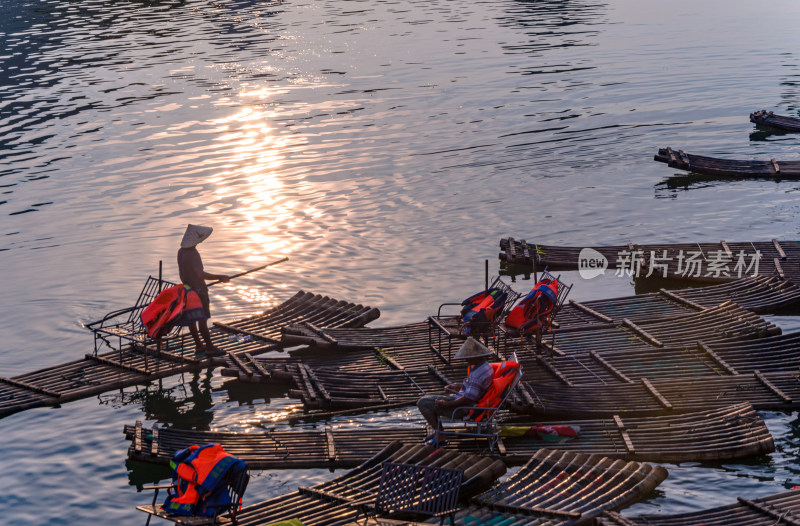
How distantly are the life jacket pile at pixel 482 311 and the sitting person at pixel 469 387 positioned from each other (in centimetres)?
263

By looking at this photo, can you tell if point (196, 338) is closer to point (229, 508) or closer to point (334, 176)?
point (229, 508)

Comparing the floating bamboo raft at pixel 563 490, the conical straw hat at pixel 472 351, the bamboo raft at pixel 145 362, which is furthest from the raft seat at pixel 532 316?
the bamboo raft at pixel 145 362

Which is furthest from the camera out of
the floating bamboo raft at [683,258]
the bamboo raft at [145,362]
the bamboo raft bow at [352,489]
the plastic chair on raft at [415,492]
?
the floating bamboo raft at [683,258]

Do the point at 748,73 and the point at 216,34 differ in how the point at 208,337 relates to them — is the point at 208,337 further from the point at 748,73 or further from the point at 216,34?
the point at 216,34

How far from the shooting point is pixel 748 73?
45.8m

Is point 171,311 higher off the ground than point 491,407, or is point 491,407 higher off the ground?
point 171,311

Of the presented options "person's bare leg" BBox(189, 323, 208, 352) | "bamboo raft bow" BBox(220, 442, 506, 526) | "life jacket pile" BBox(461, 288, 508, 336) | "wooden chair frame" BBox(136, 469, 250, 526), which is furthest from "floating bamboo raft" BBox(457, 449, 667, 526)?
"person's bare leg" BBox(189, 323, 208, 352)

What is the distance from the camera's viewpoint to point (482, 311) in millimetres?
16828

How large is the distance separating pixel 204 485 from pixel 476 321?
21.4 feet

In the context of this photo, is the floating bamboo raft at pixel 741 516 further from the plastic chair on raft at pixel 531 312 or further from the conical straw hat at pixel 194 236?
the conical straw hat at pixel 194 236

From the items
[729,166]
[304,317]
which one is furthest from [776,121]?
[304,317]

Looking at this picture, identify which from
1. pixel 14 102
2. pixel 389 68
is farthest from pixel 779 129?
pixel 14 102

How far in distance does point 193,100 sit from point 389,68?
11012mm

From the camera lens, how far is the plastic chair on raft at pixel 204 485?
455 inches
